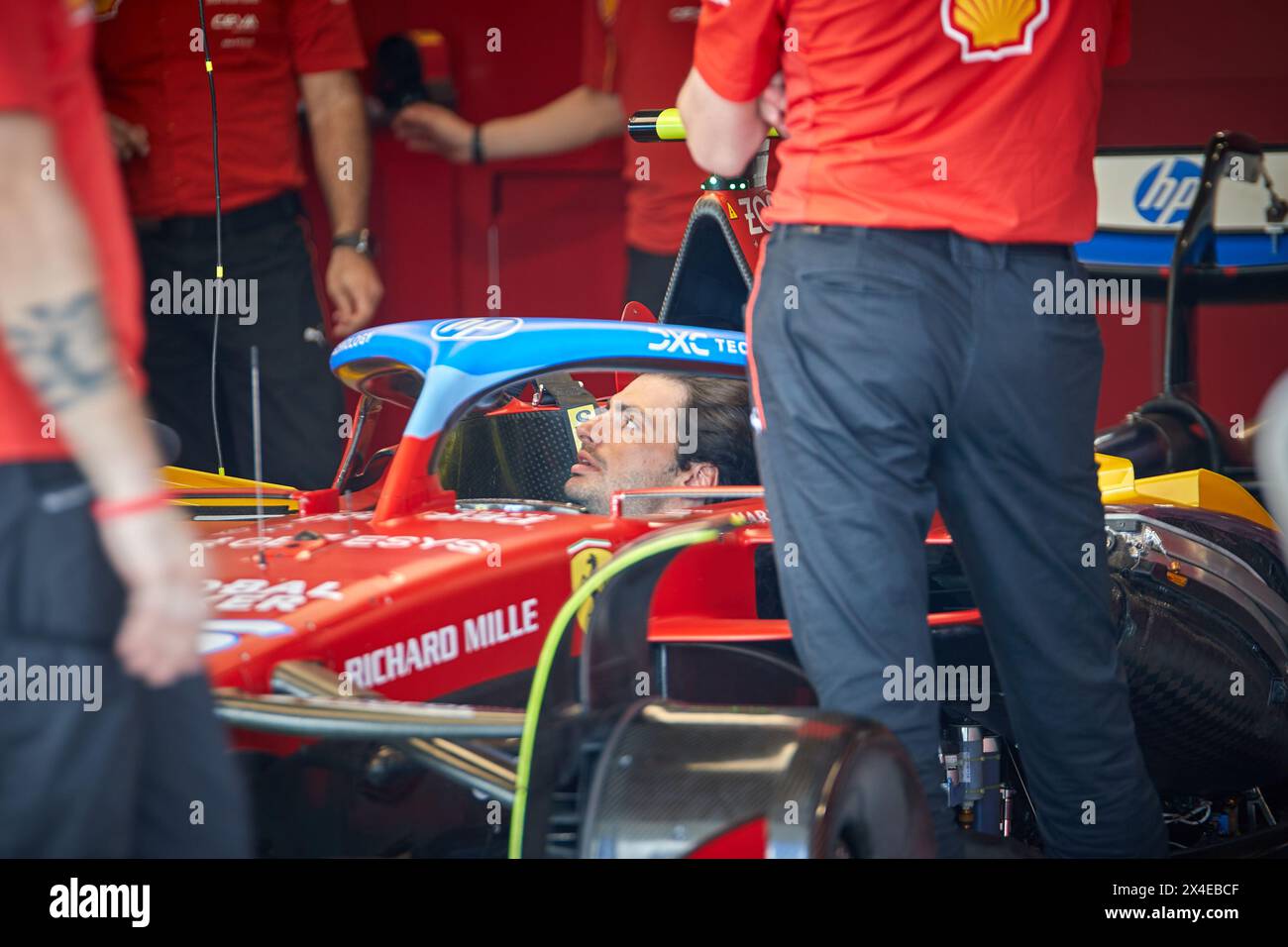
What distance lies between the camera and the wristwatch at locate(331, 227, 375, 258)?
2.30 meters

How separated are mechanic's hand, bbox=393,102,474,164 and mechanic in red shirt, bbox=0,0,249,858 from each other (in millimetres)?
2188

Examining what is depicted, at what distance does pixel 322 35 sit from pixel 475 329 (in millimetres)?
654

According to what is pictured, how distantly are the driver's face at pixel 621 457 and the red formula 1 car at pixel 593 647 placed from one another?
0.16ft

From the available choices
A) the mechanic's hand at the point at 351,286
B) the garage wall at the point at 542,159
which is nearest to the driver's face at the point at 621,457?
the mechanic's hand at the point at 351,286

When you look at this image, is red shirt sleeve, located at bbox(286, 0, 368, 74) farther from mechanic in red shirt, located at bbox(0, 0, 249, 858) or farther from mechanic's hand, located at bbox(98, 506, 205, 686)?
mechanic's hand, located at bbox(98, 506, 205, 686)

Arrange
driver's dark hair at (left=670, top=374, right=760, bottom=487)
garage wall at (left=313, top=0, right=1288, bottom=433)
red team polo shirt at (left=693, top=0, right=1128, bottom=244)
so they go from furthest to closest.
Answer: garage wall at (left=313, top=0, right=1288, bottom=433)
driver's dark hair at (left=670, top=374, right=760, bottom=487)
red team polo shirt at (left=693, top=0, right=1128, bottom=244)

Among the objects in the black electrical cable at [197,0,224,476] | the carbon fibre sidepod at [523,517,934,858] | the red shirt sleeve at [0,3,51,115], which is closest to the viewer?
the red shirt sleeve at [0,3,51,115]

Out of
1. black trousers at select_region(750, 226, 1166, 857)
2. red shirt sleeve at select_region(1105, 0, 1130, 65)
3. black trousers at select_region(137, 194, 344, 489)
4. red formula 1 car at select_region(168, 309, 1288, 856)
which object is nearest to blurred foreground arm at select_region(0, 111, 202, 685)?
red formula 1 car at select_region(168, 309, 1288, 856)

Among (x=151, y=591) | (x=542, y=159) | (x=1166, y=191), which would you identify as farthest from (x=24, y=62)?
(x=542, y=159)

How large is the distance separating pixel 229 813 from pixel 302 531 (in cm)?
73

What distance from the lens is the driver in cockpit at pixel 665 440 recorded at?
6.99ft

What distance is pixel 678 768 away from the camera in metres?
1.19

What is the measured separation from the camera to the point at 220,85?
2.20 metres

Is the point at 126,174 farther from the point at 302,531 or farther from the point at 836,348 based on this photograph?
the point at 836,348
